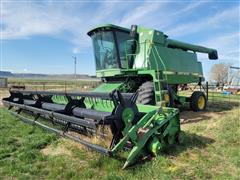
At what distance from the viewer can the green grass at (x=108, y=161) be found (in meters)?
3.79

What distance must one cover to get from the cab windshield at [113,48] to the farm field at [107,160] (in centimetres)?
369

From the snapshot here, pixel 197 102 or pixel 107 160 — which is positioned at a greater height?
pixel 197 102

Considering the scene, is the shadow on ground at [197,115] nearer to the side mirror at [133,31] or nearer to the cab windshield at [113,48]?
the cab windshield at [113,48]

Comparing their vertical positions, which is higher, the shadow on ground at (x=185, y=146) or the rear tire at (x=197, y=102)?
the rear tire at (x=197, y=102)

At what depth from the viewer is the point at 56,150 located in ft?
16.4

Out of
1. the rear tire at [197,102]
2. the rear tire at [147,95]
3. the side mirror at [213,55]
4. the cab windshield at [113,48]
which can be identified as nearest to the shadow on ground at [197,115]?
the rear tire at [197,102]

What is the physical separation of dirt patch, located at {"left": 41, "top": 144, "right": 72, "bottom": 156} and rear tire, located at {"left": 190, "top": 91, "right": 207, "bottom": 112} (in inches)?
251

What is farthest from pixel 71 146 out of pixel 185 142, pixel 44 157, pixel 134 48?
pixel 134 48

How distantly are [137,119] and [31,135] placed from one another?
296 cm

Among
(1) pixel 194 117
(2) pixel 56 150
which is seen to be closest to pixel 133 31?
(1) pixel 194 117

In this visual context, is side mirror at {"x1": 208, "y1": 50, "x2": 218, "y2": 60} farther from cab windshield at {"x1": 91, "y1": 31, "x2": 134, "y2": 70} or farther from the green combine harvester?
cab windshield at {"x1": 91, "y1": 31, "x2": 134, "y2": 70}

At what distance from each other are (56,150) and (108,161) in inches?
52.2

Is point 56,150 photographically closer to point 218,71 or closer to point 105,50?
point 105,50

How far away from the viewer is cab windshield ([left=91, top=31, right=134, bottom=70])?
8.68 m
